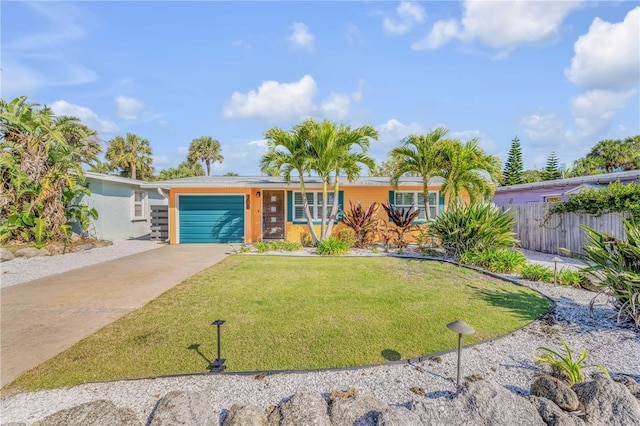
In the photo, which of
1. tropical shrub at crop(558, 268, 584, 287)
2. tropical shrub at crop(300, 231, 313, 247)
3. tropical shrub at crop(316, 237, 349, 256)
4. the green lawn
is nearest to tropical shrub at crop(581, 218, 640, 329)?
the green lawn

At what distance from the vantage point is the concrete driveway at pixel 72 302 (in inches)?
135

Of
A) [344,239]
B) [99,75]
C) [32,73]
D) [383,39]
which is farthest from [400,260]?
[99,75]

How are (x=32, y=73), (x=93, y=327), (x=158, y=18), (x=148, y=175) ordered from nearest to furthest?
(x=93, y=327) < (x=32, y=73) < (x=158, y=18) < (x=148, y=175)

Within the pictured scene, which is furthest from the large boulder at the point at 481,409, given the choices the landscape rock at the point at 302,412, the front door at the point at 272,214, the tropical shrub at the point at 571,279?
the front door at the point at 272,214

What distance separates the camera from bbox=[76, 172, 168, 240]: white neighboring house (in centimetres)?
1238

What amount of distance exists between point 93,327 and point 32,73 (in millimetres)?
7484

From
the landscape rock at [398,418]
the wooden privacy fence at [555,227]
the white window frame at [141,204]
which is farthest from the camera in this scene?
the white window frame at [141,204]

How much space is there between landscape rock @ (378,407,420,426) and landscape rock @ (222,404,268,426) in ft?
2.71

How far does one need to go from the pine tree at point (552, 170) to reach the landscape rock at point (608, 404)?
29.2m

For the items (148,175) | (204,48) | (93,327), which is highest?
(204,48)

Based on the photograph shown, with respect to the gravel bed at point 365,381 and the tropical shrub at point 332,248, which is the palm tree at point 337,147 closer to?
the tropical shrub at point 332,248

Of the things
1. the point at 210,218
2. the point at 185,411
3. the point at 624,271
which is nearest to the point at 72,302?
the point at 185,411

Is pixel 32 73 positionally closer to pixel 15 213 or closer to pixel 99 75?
pixel 99 75

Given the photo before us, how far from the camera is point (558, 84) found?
9789 millimetres
